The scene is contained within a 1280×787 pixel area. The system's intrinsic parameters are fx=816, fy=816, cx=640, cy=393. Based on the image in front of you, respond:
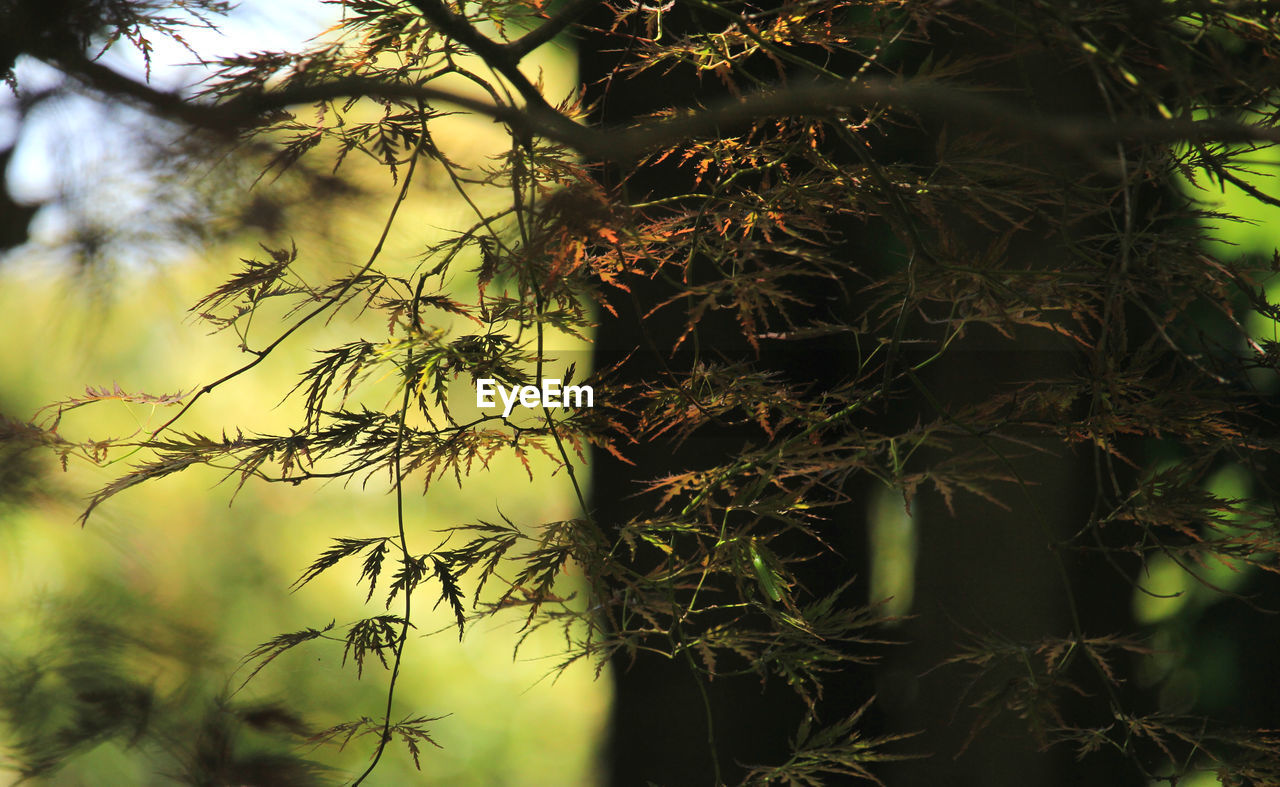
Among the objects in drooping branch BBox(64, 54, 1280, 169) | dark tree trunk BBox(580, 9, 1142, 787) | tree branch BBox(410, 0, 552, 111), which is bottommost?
dark tree trunk BBox(580, 9, 1142, 787)

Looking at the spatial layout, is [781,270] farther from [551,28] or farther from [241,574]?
[241,574]

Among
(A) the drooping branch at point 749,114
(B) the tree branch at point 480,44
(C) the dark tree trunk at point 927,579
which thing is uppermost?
(B) the tree branch at point 480,44

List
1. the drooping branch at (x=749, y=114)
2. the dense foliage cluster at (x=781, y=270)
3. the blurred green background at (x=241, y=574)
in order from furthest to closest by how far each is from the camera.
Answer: the blurred green background at (x=241, y=574) → the dense foliage cluster at (x=781, y=270) → the drooping branch at (x=749, y=114)

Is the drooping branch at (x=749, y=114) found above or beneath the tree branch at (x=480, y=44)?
A: beneath

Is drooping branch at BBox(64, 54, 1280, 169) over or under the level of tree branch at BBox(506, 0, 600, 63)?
under

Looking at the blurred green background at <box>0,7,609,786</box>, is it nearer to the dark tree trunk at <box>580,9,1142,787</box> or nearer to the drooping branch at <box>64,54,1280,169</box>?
the dark tree trunk at <box>580,9,1142,787</box>

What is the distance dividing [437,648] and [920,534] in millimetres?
1374

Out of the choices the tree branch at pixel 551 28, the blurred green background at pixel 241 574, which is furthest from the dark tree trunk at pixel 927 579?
the tree branch at pixel 551 28

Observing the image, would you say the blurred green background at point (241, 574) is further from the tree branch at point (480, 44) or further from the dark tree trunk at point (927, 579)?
the tree branch at point (480, 44)

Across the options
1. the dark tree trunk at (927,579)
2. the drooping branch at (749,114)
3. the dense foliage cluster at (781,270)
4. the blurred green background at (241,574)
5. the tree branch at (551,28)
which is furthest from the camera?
the blurred green background at (241,574)

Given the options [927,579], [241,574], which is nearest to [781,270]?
[927,579]

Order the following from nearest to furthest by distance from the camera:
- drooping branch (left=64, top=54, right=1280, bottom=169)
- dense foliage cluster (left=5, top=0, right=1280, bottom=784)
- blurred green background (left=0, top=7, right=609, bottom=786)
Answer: drooping branch (left=64, top=54, right=1280, bottom=169) → dense foliage cluster (left=5, top=0, right=1280, bottom=784) → blurred green background (left=0, top=7, right=609, bottom=786)

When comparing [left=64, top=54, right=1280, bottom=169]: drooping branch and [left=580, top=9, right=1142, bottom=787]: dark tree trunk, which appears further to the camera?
[left=580, top=9, right=1142, bottom=787]: dark tree trunk

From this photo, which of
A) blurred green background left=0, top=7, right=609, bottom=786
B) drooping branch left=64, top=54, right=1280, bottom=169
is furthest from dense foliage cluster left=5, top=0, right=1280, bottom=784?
blurred green background left=0, top=7, right=609, bottom=786
